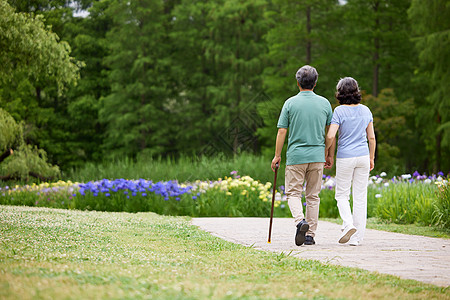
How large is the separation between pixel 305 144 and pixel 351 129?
572 mm

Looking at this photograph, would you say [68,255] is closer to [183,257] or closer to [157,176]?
[183,257]

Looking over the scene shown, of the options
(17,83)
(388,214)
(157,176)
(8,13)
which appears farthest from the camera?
(17,83)

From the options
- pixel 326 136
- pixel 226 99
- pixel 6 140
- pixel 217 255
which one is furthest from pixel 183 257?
pixel 226 99

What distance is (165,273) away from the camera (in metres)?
3.67

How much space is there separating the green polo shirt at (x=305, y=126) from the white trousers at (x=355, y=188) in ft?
1.07

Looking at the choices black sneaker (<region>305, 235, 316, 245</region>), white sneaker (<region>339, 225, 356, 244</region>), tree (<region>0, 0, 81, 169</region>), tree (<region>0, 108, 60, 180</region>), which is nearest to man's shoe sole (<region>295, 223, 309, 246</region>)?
black sneaker (<region>305, 235, 316, 245</region>)

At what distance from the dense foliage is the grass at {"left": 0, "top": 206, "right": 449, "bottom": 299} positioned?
58.0 feet

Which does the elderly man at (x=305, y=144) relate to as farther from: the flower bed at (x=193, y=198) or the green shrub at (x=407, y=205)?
the flower bed at (x=193, y=198)

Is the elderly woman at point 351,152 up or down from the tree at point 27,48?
down

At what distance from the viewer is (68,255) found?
439 cm

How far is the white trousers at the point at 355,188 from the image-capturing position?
5.86m

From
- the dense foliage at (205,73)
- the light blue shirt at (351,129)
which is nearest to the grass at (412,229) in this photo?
the light blue shirt at (351,129)

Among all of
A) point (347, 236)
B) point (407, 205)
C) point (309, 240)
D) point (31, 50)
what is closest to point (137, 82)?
point (31, 50)

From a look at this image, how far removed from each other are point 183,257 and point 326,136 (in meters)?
2.28
